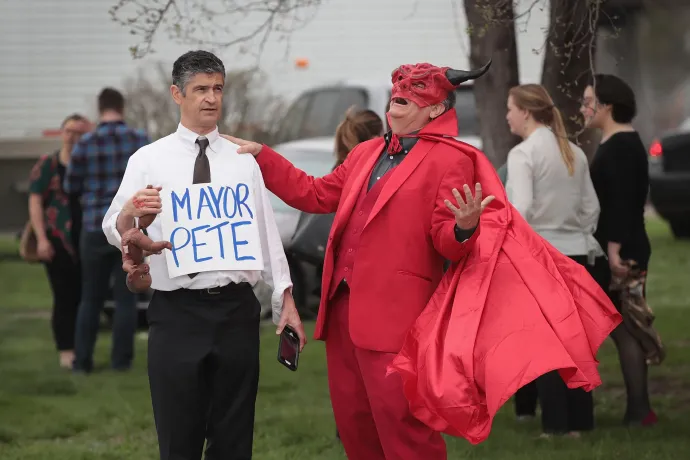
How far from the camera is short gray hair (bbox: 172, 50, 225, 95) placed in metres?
4.91

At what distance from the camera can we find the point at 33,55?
2116 cm

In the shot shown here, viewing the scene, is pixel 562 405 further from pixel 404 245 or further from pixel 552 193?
pixel 404 245

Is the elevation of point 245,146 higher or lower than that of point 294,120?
higher

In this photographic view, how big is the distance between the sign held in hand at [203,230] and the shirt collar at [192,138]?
0.17 meters

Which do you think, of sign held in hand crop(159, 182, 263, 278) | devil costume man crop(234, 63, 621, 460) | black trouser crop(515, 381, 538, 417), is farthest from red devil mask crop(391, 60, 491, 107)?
black trouser crop(515, 381, 538, 417)

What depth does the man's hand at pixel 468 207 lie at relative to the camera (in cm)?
479

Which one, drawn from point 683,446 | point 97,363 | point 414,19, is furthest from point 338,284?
point 414,19

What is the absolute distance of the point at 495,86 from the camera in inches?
354

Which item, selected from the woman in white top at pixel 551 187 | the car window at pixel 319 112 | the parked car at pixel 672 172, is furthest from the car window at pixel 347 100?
the woman in white top at pixel 551 187

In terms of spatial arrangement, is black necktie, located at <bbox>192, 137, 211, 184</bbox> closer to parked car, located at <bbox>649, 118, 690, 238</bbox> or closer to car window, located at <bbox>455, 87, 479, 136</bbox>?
car window, located at <bbox>455, 87, 479, 136</bbox>

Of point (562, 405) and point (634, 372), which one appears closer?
point (562, 405)

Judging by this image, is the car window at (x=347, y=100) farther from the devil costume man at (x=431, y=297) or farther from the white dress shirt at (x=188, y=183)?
the white dress shirt at (x=188, y=183)

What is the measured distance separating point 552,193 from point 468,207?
2.35 meters

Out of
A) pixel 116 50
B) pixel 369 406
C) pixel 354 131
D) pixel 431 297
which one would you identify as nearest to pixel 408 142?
pixel 431 297
